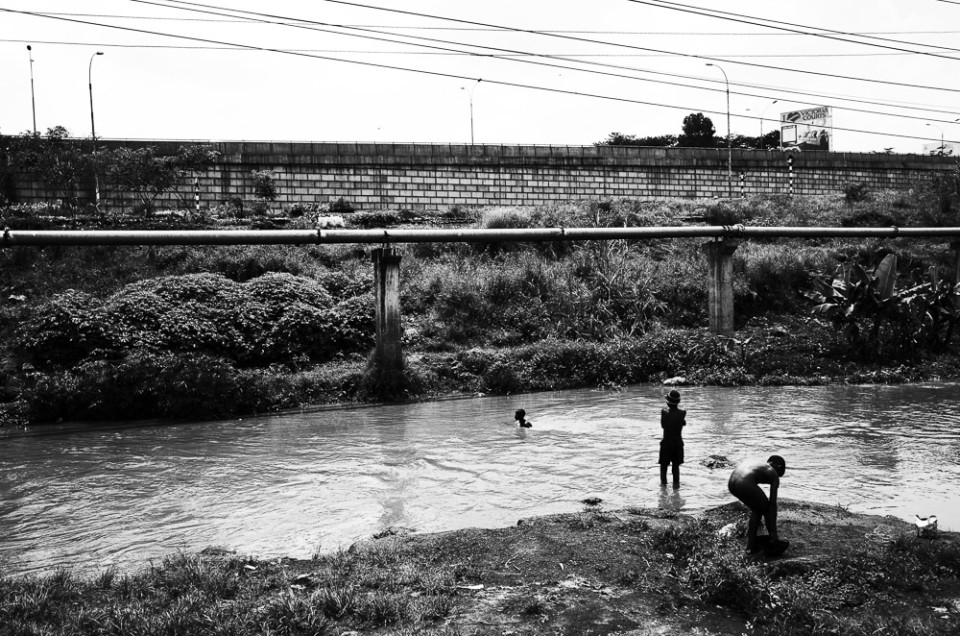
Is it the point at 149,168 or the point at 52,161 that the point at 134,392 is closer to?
the point at 149,168

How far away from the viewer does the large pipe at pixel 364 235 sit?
12766mm

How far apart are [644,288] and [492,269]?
419 centimetres

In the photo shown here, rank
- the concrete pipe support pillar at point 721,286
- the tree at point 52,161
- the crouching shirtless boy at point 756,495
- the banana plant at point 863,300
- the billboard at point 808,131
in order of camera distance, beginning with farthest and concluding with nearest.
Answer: the billboard at point 808,131, the tree at point 52,161, the concrete pipe support pillar at point 721,286, the banana plant at point 863,300, the crouching shirtless boy at point 756,495

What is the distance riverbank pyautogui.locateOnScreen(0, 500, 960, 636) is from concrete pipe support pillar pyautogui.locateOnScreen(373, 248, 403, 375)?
8.61m

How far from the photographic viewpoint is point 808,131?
6544 cm

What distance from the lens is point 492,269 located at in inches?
842

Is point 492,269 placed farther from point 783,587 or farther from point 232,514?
point 783,587

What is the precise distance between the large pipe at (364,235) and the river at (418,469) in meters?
3.22

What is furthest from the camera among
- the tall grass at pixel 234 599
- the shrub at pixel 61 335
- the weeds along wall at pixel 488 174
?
the weeds along wall at pixel 488 174

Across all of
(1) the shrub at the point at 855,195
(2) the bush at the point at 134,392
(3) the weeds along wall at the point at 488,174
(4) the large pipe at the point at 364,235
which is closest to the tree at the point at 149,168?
(3) the weeds along wall at the point at 488,174

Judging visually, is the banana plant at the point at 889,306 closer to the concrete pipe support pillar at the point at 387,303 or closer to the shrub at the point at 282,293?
the concrete pipe support pillar at the point at 387,303

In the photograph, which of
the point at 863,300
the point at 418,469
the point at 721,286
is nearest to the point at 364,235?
the point at 418,469

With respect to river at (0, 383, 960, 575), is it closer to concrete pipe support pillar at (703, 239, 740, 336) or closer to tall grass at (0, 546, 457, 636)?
tall grass at (0, 546, 457, 636)

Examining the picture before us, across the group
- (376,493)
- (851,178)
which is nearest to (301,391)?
(376,493)
